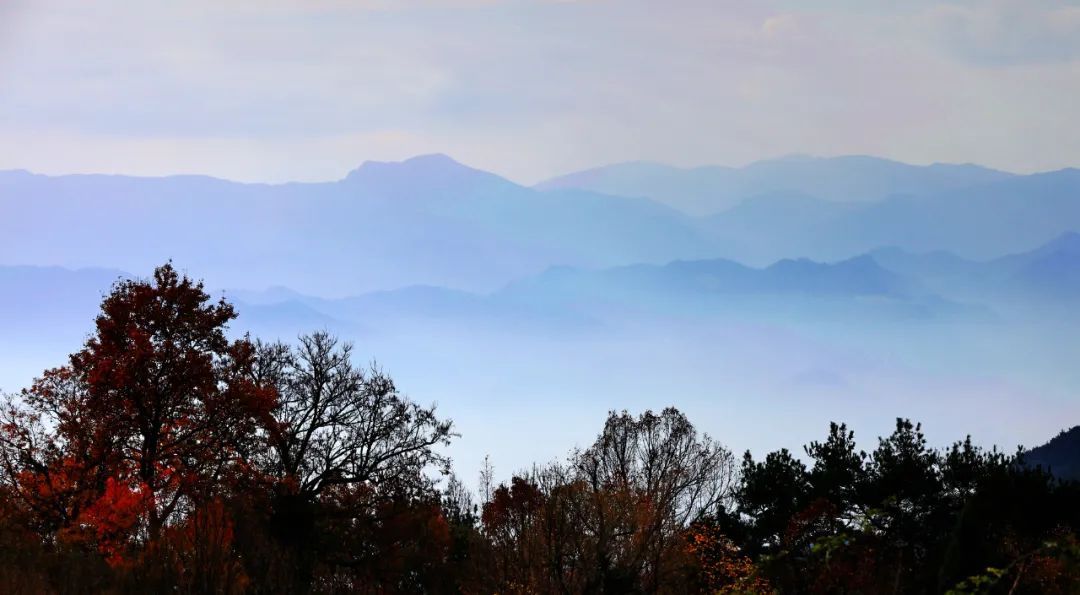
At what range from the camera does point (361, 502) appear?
2019 inches

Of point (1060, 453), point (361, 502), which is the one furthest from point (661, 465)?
point (1060, 453)

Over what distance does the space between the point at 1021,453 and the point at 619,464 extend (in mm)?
22298

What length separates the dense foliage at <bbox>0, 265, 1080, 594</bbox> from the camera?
3095cm

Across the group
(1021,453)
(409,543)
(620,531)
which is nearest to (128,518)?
(409,543)

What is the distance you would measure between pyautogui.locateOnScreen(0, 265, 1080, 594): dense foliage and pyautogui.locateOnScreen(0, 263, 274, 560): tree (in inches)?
3.4

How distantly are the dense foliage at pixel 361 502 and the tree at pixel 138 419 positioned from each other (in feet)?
0.28

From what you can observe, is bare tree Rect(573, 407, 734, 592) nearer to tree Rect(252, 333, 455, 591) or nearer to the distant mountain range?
tree Rect(252, 333, 455, 591)

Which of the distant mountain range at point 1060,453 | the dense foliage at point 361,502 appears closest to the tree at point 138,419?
the dense foliage at point 361,502

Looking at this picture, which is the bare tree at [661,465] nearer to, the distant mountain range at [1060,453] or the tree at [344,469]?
the tree at [344,469]

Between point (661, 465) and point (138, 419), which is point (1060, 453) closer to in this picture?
point (661, 465)

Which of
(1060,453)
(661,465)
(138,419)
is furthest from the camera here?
(1060,453)

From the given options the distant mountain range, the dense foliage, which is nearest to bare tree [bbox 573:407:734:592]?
the dense foliage

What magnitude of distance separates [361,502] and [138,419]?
39.1 ft

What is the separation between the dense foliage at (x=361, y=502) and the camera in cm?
3095
